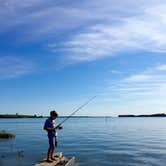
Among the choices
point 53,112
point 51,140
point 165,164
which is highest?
point 53,112

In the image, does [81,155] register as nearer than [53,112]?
No

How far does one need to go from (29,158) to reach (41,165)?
22.3ft

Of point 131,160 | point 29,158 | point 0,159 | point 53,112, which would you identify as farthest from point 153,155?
point 53,112

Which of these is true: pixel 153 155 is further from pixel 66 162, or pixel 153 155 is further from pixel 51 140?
pixel 51 140

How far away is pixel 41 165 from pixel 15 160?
605 cm

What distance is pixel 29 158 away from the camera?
910 inches

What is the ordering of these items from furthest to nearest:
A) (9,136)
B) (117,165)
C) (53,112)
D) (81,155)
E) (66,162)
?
(9,136)
(81,155)
(117,165)
(66,162)
(53,112)

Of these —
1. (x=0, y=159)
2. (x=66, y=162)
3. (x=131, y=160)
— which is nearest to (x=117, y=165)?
(x=131, y=160)

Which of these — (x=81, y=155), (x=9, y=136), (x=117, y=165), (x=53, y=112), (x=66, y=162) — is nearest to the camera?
(x=53, y=112)

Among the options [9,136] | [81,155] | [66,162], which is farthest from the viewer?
[9,136]

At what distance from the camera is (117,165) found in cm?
2178

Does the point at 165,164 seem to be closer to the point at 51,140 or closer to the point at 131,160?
the point at 131,160

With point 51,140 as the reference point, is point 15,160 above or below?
below

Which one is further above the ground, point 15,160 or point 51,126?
point 51,126
